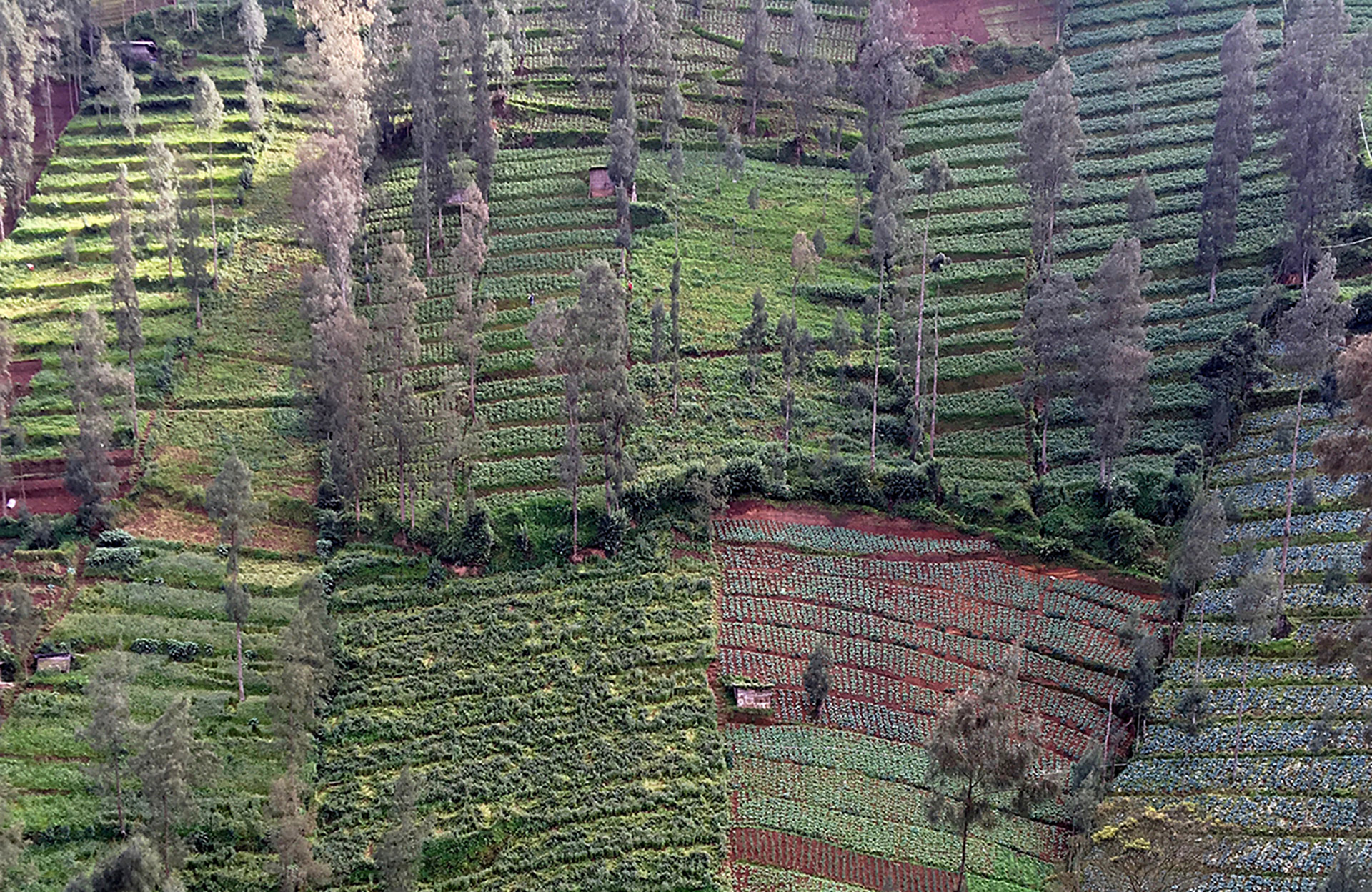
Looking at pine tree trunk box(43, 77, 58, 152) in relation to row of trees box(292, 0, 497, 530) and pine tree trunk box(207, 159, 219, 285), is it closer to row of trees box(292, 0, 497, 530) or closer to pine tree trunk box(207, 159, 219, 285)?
pine tree trunk box(207, 159, 219, 285)

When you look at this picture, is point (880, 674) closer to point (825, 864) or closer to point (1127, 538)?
point (825, 864)

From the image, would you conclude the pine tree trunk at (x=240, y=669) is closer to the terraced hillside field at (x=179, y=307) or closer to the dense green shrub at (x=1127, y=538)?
the terraced hillside field at (x=179, y=307)

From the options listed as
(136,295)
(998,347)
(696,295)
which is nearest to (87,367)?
(136,295)

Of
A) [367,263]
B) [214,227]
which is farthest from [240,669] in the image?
[214,227]

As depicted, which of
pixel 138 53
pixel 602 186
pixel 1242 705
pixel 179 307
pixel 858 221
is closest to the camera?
pixel 1242 705

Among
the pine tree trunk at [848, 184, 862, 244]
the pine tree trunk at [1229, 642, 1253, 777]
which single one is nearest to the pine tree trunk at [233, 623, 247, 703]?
the pine tree trunk at [1229, 642, 1253, 777]

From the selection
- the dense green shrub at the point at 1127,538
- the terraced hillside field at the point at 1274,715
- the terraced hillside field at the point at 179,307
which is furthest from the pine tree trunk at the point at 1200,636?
the terraced hillside field at the point at 179,307
